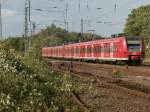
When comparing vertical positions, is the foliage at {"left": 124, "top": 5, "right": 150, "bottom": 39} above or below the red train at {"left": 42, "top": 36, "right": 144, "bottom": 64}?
above

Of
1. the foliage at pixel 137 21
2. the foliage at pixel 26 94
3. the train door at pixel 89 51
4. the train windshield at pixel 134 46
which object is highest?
the foliage at pixel 137 21

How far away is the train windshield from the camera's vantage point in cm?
3934

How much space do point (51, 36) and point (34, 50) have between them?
80.1m

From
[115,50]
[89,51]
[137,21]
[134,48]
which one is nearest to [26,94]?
[134,48]

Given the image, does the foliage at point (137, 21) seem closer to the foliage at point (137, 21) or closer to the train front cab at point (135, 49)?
the foliage at point (137, 21)

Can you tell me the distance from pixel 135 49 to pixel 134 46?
0.26 metres

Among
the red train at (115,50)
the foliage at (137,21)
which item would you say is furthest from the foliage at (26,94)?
the foliage at (137,21)

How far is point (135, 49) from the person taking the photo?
39.9 metres

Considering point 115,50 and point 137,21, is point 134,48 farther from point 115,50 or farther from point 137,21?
point 137,21

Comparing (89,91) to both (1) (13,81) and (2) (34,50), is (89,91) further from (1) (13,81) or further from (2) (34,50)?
(2) (34,50)

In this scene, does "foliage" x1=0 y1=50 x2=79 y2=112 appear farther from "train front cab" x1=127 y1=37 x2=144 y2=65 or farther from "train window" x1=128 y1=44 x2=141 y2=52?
"train window" x1=128 y1=44 x2=141 y2=52

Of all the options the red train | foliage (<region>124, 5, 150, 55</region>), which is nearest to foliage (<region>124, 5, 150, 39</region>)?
foliage (<region>124, 5, 150, 55</region>)

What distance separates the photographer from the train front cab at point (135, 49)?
39.3m

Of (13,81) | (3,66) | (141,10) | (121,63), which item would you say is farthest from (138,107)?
(141,10)
